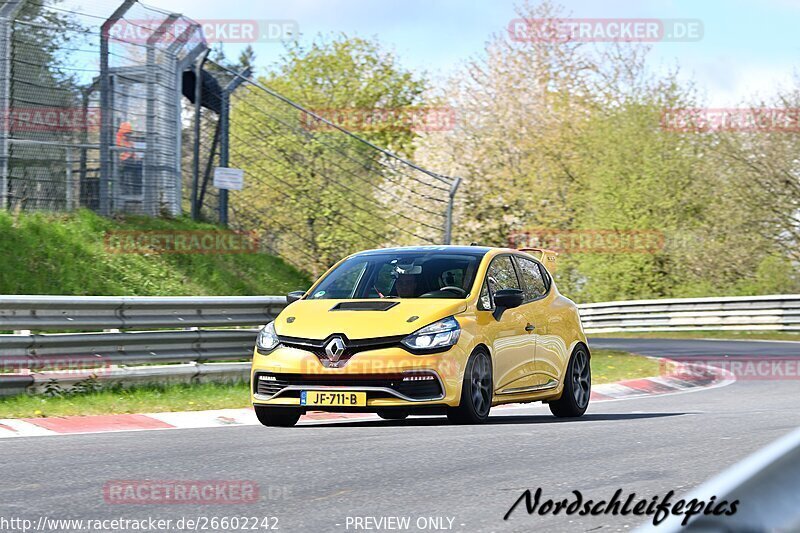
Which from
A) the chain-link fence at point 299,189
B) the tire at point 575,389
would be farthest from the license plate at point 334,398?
the chain-link fence at point 299,189

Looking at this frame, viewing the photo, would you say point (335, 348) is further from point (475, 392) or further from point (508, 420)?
point (508, 420)

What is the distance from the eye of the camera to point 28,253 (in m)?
17.0

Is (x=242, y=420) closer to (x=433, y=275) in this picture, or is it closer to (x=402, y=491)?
(x=433, y=275)

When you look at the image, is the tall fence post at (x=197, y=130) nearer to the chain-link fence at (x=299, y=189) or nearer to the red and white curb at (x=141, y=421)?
the chain-link fence at (x=299, y=189)

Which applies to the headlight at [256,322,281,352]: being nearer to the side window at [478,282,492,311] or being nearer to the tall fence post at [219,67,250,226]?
the side window at [478,282,492,311]

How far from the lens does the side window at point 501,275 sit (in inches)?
436

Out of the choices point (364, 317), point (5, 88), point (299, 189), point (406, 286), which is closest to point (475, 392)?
point (364, 317)

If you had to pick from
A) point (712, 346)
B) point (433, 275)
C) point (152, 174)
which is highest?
point (152, 174)

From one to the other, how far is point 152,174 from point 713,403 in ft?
34.4

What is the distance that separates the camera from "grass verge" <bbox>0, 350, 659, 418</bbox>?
10828mm

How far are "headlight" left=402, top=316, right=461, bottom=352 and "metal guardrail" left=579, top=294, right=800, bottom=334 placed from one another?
960 inches

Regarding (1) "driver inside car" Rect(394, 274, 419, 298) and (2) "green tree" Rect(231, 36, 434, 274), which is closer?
(1) "driver inside car" Rect(394, 274, 419, 298)

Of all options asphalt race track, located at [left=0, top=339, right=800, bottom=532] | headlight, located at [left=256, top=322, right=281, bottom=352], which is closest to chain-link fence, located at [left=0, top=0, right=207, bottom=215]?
headlight, located at [left=256, top=322, right=281, bottom=352]

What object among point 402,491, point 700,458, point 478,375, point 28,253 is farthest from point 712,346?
point 402,491
